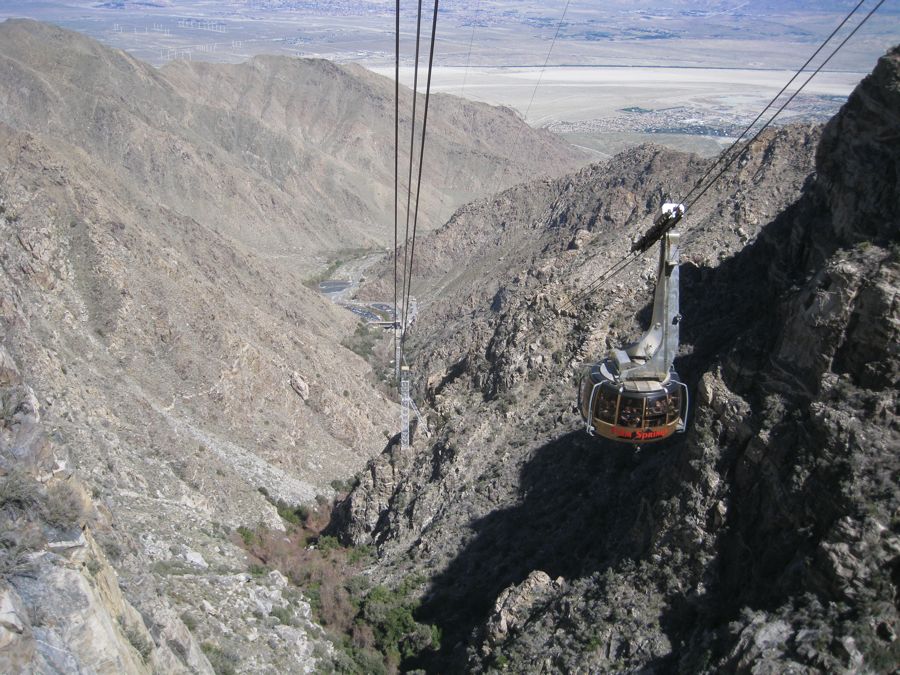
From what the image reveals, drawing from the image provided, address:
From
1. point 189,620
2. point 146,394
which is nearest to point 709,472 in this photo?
point 189,620

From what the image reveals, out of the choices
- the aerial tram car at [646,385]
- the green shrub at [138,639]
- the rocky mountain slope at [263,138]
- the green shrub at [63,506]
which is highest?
the aerial tram car at [646,385]

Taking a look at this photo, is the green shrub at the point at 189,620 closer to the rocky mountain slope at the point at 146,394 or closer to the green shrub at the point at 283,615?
the rocky mountain slope at the point at 146,394

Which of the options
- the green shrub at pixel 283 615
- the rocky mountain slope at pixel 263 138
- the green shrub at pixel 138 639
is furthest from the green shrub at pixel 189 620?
the rocky mountain slope at pixel 263 138

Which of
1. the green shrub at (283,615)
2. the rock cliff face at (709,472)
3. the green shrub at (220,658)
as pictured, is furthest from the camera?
the green shrub at (283,615)

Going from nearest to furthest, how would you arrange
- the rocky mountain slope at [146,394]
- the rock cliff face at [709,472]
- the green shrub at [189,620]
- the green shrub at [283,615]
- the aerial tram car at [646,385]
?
the aerial tram car at [646,385], the rocky mountain slope at [146,394], the rock cliff face at [709,472], the green shrub at [189,620], the green shrub at [283,615]

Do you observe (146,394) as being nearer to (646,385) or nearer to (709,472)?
(709,472)

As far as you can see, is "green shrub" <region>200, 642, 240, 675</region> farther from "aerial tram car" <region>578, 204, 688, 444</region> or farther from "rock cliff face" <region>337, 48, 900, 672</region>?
"aerial tram car" <region>578, 204, 688, 444</region>

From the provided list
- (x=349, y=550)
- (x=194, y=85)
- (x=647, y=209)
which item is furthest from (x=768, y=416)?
(x=194, y=85)
